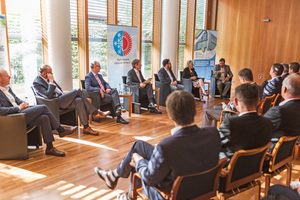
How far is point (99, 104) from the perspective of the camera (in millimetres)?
5457

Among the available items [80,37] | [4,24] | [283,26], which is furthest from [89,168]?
[283,26]

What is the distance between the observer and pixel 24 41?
555 centimetres

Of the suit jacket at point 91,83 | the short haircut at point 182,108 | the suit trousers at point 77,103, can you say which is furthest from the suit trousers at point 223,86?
the short haircut at point 182,108

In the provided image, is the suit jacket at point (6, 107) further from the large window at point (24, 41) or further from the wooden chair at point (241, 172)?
the wooden chair at point (241, 172)

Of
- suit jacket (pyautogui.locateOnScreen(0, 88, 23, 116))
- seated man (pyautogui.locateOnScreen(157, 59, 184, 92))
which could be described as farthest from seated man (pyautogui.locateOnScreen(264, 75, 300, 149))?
seated man (pyautogui.locateOnScreen(157, 59, 184, 92))

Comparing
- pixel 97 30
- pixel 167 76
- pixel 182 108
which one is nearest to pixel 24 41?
pixel 97 30

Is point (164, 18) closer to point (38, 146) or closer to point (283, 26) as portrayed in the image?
point (283, 26)

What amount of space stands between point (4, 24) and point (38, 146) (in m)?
2.51

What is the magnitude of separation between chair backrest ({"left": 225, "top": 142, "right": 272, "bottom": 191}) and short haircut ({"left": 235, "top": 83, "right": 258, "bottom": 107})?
0.38 metres

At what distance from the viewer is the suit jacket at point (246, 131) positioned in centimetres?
209

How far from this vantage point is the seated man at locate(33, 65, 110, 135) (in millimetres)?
4516

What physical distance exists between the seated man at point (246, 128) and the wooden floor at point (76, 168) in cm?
103

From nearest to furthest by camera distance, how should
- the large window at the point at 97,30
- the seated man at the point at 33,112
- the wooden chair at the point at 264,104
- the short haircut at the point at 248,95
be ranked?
the short haircut at the point at 248,95 < the seated man at the point at 33,112 < the wooden chair at the point at 264,104 < the large window at the point at 97,30

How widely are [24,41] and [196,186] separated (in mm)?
5210
